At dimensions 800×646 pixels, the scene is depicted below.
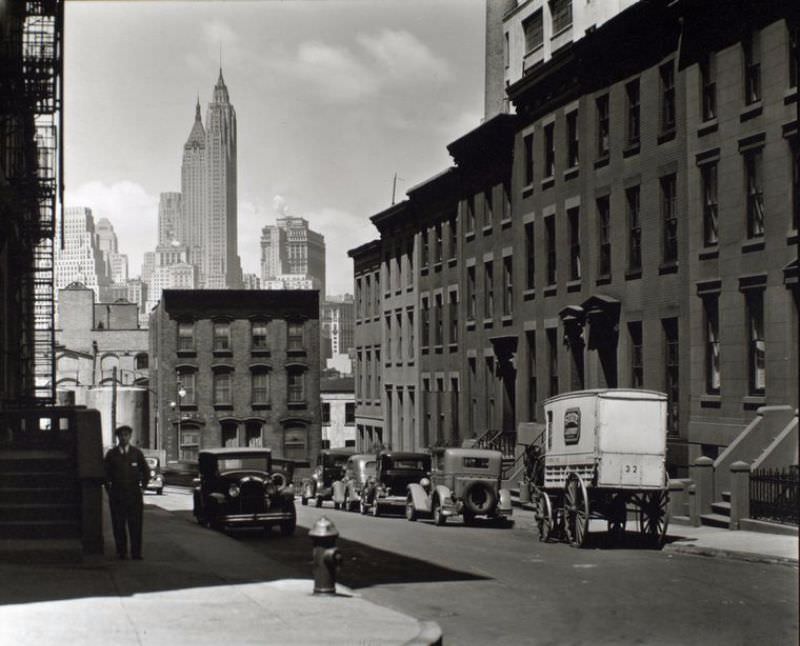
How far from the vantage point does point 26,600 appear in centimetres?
1245

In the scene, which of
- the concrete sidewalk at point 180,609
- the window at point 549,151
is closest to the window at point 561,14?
the window at point 549,151

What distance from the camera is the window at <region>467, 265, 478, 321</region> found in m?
47.0

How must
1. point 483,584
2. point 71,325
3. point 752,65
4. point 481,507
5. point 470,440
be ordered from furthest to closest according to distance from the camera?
point 71,325 → point 470,440 → point 481,507 → point 752,65 → point 483,584

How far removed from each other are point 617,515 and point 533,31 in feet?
Result: 99.2

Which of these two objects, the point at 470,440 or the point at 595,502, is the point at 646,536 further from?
the point at 470,440

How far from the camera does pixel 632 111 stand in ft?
110

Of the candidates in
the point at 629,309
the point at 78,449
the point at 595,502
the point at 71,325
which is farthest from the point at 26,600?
the point at 71,325

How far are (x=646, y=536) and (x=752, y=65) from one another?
454 inches

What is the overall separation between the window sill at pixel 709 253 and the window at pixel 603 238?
5892 mm

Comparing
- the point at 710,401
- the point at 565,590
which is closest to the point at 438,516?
the point at 710,401

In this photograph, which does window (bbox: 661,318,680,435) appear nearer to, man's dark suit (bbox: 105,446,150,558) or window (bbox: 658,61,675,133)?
window (bbox: 658,61,675,133)

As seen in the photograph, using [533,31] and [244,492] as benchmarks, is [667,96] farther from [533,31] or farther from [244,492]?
[533,31]

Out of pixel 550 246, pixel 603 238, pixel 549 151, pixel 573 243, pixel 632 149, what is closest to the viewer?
pixel 632 149

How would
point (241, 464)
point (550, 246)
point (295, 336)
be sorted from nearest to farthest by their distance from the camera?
point (241, 464), point (550, 246), point (295, 336)
